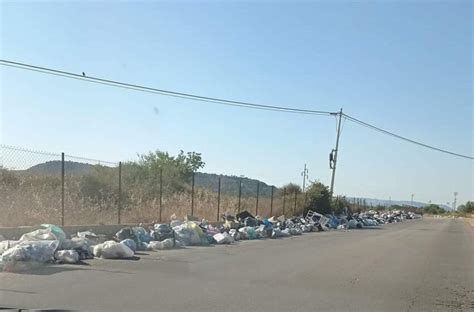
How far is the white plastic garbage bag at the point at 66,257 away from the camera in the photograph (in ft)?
42.7

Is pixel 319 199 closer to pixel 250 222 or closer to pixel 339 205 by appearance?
pixel 339 205

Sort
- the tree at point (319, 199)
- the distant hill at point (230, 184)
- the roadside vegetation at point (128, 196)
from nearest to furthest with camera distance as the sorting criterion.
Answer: the roadside vegetation at point (128, 196)
the distant hill at point (230, 184)
the tree at point (319, 199)

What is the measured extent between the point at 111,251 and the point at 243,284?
4.61 metres

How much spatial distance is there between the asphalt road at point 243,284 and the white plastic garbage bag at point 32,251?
1.60 feet

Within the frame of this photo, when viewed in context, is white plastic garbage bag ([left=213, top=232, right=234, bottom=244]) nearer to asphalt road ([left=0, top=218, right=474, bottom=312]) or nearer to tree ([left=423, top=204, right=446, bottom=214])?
asphalt road ([left=0, top=218, right=474, bottom=312])

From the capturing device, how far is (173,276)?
11.6 m

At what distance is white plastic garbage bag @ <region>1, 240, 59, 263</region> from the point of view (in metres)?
11.8

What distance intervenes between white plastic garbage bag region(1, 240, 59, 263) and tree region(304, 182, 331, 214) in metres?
33.4

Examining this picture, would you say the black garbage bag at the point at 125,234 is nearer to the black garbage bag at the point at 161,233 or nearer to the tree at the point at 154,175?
the black garbage bag at the point at 161,233

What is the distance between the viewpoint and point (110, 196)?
2698cm

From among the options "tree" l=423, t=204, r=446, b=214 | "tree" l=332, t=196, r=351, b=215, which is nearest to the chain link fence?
"tree" l=332, t=196, r=351, b=215

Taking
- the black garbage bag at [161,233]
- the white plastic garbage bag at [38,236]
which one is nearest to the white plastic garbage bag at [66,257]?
the white plastic garbage bag at [38,236]

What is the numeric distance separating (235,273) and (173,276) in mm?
1482

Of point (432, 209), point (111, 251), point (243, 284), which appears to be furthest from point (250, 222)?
point (432, 209)
